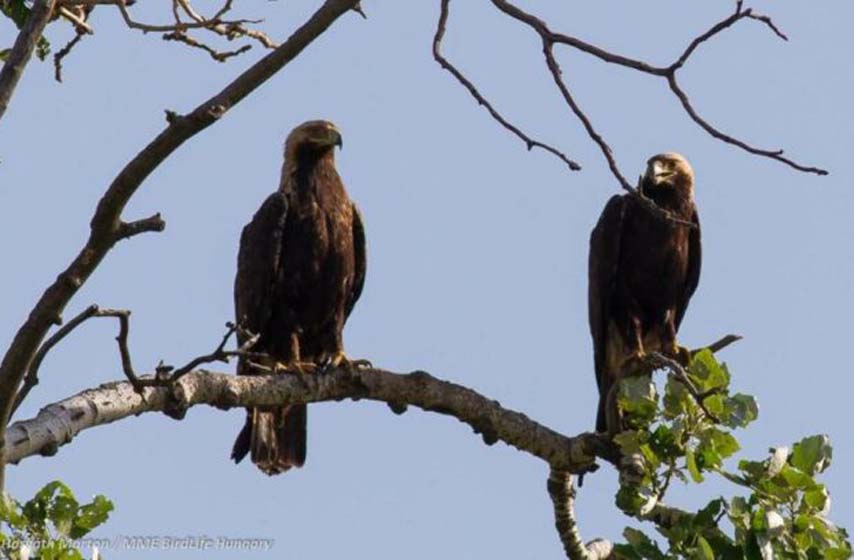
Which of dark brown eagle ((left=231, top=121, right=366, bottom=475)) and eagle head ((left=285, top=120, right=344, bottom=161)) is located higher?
eagle head ((left=285, top=120, right=344, bottom=161))

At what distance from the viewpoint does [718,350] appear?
652 cm

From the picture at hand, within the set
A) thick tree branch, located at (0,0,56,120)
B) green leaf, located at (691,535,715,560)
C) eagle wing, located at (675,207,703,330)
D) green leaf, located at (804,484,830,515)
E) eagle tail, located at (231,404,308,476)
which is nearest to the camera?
thick tree branch, located at (0,0,56,120)

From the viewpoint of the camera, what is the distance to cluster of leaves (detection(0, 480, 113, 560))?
4.30 meters

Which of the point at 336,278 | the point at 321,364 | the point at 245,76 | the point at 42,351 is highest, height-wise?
the point at 336,278

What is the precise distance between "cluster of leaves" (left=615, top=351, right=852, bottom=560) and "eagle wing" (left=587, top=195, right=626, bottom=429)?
299 centimetres

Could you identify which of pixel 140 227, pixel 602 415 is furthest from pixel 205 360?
pixel 602 415

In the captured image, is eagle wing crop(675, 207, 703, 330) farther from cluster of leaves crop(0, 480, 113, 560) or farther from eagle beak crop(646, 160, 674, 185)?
cluster of leaves crop(0, 480, 113, 560)

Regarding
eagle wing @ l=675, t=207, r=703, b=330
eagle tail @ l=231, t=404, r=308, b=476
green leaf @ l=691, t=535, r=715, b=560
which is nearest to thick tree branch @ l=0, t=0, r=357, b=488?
green leaf @ l=691, t=535, r=715, b=560

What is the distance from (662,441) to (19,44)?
260 cm

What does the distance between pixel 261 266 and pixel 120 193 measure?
4409 mm

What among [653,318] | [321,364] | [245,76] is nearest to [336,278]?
[321,364]

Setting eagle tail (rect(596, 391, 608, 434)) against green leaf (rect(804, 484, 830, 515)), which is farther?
eagle tail (rect(596, 391, 608, 434))

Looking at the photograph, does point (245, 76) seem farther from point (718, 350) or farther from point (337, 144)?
point (337, 144)

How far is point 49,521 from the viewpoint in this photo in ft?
14.4
